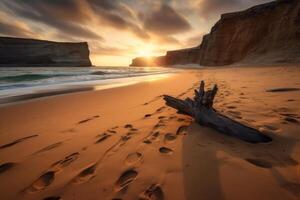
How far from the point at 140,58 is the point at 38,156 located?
187223mm

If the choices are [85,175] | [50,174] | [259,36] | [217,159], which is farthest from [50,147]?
[259,36]

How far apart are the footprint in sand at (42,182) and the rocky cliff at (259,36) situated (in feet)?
83.4

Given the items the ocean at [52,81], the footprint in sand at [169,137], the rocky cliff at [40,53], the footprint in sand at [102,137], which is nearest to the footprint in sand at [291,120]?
the footprint in sand at [169,137]

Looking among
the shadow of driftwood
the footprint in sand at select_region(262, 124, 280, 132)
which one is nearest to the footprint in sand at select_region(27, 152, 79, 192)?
the shadow of driftwood

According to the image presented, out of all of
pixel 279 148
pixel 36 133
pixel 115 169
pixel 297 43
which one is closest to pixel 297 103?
pixel 279 148

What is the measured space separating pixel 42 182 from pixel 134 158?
3.19 feet

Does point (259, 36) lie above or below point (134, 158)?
above

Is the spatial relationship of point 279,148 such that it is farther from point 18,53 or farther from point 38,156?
point 18,53

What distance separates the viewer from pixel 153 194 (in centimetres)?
146

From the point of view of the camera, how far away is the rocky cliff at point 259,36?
2394 cm

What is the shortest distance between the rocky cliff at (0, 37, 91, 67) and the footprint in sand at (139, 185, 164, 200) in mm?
69016

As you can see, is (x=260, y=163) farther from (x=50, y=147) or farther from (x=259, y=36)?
(x=259, y=36)

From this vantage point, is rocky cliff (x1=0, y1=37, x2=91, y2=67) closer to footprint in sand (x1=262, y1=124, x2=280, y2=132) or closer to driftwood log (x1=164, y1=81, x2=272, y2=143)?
driftwood log (x1=164, y1=81, x2=272, y2=143)

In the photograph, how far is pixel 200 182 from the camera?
154cm
